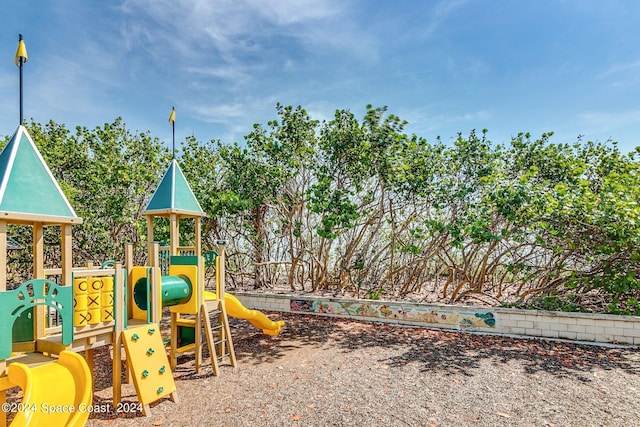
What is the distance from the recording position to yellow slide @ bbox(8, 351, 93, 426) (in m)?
3.14

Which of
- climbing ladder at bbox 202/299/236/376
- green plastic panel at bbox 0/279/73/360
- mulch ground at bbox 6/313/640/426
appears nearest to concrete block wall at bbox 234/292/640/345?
mulch ground at bbox 6/313/640/426

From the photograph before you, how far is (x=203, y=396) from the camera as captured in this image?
4.73 m

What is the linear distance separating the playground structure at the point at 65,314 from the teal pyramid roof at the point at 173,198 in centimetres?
92

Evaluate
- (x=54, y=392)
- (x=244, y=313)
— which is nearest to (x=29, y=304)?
(x=54, y=392)

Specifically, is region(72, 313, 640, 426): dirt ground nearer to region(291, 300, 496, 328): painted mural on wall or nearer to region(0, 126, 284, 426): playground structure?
region(291, 300, 496, 328): painted mural on wall

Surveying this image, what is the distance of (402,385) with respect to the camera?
4.92 meters

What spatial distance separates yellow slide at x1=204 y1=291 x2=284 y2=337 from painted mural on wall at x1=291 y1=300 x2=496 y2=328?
1977 mm

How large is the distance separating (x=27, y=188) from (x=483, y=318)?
26.7ft

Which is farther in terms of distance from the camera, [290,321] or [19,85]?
[290,321]

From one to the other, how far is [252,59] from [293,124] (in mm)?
1946

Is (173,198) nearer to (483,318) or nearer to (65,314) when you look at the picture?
(65,314)

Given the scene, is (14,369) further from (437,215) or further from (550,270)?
(550,270)

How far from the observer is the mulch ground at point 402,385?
13.3 ft

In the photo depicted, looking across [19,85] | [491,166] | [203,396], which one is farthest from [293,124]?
[203,396]
